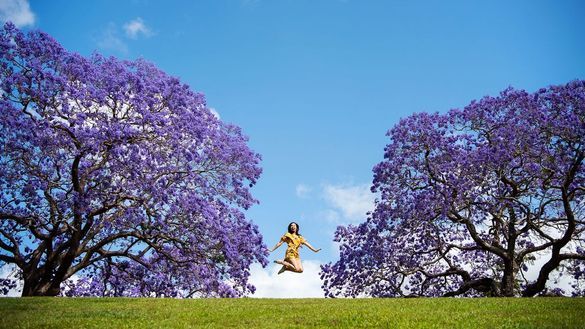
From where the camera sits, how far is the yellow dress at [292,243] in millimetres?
23211

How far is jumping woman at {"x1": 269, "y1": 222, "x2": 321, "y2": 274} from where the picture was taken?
2320 cm

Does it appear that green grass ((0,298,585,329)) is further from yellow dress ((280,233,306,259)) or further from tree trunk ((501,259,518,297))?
tree trunk ((501,259,518,297))

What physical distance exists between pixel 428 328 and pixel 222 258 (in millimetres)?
19142

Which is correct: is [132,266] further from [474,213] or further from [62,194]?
[474,213]

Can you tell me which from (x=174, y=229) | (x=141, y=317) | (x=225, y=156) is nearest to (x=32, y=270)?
(x=174, y=229)

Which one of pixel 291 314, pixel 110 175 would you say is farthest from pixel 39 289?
pixel 291 314

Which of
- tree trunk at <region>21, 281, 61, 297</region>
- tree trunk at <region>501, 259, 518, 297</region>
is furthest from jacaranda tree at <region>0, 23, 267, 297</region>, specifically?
tree trunk at <region>501, 259, 518, 297</region>

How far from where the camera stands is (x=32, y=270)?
1210 inches

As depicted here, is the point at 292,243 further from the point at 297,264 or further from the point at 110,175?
the point at 110,175

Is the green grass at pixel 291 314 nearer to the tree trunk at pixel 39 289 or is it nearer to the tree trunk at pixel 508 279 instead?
the tree trunk at pixel 39 289

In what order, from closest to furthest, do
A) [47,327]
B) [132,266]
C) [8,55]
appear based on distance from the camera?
[47,327], [8,55], [132,266]

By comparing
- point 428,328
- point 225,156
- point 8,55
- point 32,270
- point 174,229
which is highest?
point 8,55

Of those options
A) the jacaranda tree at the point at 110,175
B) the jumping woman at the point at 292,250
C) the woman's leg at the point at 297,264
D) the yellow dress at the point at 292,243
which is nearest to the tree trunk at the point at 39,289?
the jacaranda tree at the point at 110,175

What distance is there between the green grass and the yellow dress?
3034 mm
